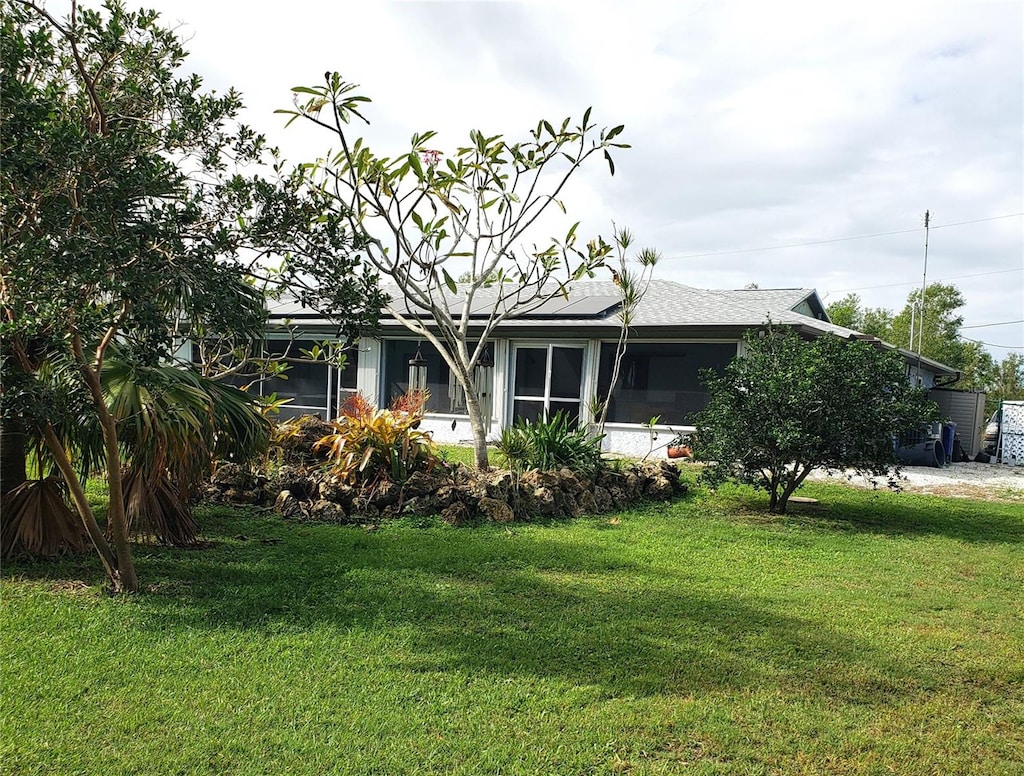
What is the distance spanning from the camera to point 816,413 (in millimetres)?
8484

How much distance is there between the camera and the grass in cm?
312

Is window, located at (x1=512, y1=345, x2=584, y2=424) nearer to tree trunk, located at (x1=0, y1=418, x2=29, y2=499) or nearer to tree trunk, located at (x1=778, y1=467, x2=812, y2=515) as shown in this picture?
tree trunk, located at (x1=778, y1=467, x2=812, y2=515)

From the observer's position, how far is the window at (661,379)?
14.0 meters

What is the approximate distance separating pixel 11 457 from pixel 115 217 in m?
2.86

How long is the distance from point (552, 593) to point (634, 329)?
31.1ft

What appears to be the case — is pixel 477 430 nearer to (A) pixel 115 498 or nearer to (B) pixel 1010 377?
(A) pixel 115 498

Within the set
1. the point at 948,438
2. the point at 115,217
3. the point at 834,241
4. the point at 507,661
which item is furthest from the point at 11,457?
the point at 834,241

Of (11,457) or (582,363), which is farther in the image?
(582,363)

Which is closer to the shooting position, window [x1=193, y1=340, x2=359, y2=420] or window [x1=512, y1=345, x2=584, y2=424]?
window [x1=512, y1=345, x2=584, y2=424]

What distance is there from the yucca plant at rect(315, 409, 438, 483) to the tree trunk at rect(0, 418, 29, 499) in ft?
11.6

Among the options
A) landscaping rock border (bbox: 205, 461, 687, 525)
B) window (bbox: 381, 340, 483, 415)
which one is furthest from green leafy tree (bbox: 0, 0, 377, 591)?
window (bbox: 381, 340, 483, 415)

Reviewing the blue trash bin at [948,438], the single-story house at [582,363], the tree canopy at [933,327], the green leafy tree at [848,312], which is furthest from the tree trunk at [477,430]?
the green leafy tree at [848,312]

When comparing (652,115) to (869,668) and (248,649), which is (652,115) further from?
(248,649)

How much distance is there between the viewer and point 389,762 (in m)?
3.01
